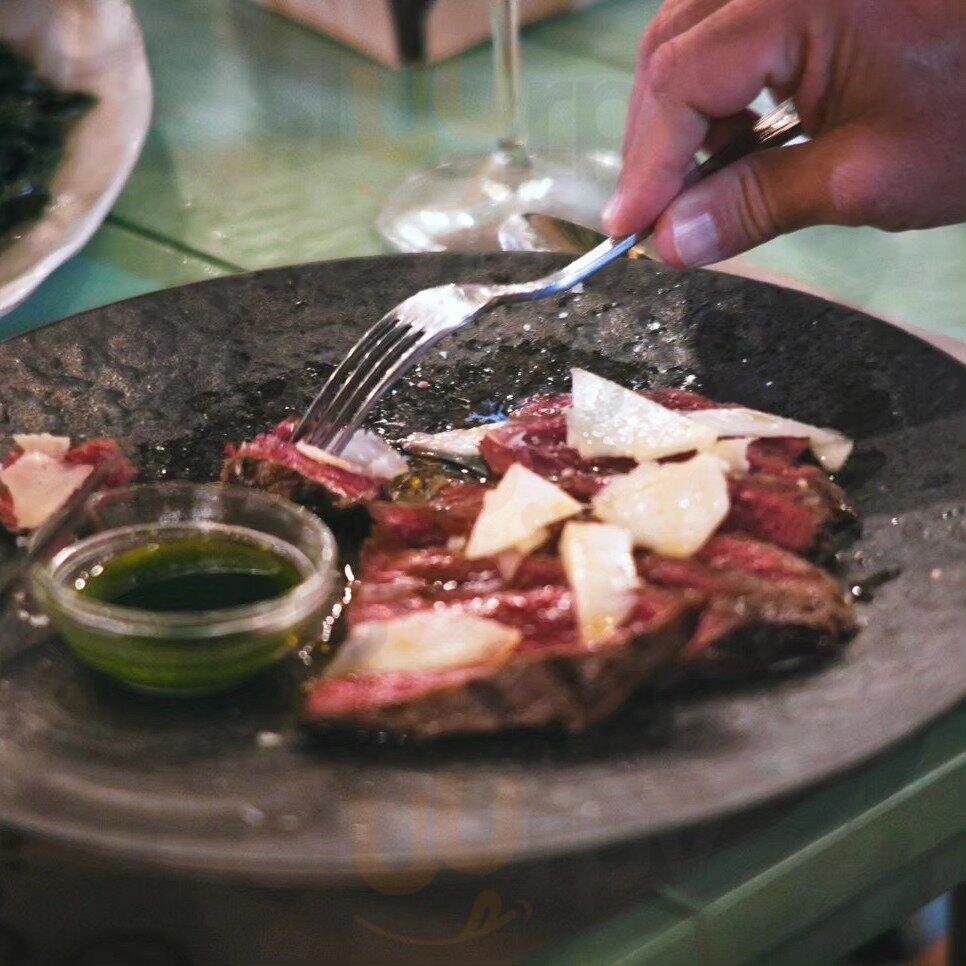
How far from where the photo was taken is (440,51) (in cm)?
338

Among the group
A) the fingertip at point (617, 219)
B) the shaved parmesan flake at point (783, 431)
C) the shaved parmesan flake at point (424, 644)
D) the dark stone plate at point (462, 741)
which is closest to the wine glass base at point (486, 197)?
the dark stone plate at point (462, 741)

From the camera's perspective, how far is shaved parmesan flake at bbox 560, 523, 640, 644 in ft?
4.41

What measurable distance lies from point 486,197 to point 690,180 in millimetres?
905

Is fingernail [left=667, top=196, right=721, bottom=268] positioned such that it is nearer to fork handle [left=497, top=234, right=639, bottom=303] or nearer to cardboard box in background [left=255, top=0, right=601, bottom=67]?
fork handle [left=497, top=234, right=639, bottom=303]

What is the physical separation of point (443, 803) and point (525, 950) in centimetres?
15

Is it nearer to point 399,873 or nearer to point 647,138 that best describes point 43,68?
point 647,138

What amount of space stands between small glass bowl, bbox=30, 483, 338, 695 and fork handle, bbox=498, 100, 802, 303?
0.47 meters

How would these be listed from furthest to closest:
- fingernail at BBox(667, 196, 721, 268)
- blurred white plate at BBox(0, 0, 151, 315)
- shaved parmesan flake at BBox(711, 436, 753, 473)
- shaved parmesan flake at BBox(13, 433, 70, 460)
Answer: blurred white plate at BBox(0, 0, 151, 315) → fingernail at BBox(667, 196, 721, 268) → shaved parmesan flake at BBox(13, 433, 70, 460) → shaved parmesan flake at BBox(711, 436, 753, 473)

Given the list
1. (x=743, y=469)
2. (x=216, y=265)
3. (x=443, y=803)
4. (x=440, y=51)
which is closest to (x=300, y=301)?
(x=216, y=265)

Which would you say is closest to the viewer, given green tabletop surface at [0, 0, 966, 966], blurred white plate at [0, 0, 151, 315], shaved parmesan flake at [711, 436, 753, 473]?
green tabletop surface at [0, 0, 966, 966]

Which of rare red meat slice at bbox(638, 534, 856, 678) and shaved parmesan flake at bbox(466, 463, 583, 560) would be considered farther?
shaved parmesan flake at bbox(466, 463, 583, 560)

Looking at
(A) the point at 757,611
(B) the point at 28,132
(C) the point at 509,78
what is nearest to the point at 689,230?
(A) the point at 757,611

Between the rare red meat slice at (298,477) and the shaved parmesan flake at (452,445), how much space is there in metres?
0.11

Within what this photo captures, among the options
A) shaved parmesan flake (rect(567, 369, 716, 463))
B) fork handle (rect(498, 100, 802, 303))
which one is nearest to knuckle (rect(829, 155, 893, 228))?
fork handle (rect(498, 100, 802, 303))
